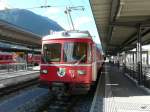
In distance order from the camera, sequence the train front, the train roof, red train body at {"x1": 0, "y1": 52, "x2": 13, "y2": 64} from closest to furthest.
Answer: the train front
the train roof
red train body at {"x1": 0, "y1": 52, "x2": 13, "y2": 64}

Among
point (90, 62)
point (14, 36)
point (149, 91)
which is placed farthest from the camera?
point (14, 36)

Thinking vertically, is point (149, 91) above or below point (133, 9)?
below

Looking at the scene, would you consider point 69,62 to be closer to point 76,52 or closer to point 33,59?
point 76,52

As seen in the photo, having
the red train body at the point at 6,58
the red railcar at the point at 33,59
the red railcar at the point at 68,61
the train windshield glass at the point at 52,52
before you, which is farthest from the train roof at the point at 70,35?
the red railcar at the point at 33,59

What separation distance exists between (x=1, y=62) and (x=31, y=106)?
3746 centimetres

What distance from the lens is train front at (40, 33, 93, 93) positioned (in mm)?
12398

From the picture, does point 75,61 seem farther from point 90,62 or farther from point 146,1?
point 146,1

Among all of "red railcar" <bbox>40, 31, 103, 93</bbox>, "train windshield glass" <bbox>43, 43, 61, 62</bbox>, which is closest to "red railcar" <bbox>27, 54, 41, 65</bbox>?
"train windshield glass" <bbox>43, 43, 61, 62</bbox>

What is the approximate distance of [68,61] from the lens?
12.5m

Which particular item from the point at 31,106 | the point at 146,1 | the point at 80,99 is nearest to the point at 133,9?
the point at 146,1

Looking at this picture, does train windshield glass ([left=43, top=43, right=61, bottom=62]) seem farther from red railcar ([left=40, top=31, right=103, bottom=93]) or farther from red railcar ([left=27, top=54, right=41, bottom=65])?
red railcar ([left=27, top=54, right=41, bottom=65])

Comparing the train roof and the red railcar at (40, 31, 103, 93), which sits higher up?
the train roof

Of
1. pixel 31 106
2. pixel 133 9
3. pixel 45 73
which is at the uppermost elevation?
pixel 133 9

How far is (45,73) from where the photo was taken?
42.6ft
